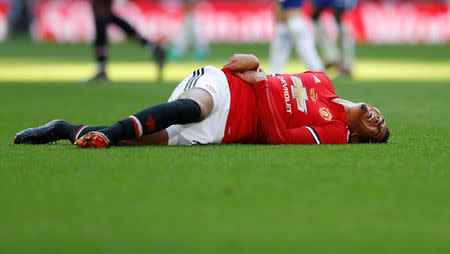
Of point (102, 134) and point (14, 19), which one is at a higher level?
point (102, 134)

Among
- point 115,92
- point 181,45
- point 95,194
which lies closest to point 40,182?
point 95,194

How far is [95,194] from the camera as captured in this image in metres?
2.92

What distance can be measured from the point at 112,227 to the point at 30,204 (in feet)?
1.53

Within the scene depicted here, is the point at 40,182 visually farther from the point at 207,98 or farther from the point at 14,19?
the point at 14,19

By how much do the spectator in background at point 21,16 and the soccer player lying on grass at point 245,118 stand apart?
1020 inches

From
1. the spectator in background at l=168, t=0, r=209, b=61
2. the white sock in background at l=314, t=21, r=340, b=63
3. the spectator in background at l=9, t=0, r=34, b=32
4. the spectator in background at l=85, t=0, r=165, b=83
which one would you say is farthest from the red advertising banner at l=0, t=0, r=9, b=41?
the white sock in background at l=314, t=21, r=340, b=63

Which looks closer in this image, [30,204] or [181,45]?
[30,204]

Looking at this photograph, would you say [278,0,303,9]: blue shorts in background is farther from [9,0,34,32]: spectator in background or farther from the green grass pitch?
[9,0,34,32]: spectator in background

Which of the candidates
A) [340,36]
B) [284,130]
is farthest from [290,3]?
[284,130]

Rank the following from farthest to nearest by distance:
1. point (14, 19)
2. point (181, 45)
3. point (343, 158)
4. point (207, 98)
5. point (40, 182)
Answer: point (14, 19)
point (181, 45)
point (207, 98)
point (343, 158)
point (40, 182)

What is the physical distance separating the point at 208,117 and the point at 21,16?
88.0 ft

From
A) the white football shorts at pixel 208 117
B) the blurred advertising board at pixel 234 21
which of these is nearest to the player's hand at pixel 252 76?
the white football shorts at pixel 208 117

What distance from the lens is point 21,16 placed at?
96.5 ft

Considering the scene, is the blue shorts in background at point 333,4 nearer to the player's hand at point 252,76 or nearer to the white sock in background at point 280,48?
the white sock in background at point 280,48
